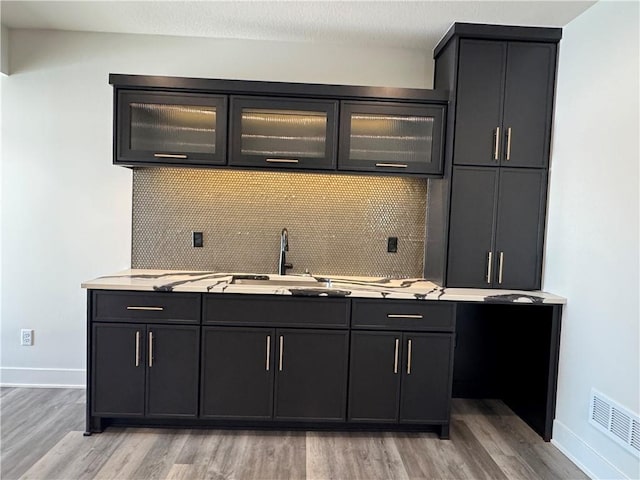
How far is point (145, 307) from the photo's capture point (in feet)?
8.48

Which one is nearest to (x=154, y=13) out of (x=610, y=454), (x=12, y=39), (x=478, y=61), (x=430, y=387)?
(x=12, y=39)

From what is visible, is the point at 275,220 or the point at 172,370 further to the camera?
the point at 275,220

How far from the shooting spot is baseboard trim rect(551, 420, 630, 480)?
226cm

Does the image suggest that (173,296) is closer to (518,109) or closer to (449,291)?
(449,291)

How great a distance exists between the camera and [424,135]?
9.55 ft

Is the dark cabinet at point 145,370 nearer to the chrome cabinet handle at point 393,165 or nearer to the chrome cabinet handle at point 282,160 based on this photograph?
the chrome cabinet handle at point 282,160

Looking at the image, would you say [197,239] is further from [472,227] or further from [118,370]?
[472,227]

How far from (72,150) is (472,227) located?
275 centimetres

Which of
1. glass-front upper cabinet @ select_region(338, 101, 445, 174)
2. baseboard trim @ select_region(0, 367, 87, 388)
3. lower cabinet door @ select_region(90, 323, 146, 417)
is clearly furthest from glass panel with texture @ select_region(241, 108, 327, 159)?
baseboard trim @ select_region(0, 367, 87, 388)

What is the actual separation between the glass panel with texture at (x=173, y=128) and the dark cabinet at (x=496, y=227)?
5.14 feet

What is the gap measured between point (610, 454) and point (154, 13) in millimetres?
3500

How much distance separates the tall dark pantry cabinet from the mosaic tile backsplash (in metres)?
0.45

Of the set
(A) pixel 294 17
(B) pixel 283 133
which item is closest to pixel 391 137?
(B) pixel 283 133

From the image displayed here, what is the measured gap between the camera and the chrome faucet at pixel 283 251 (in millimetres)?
3178
